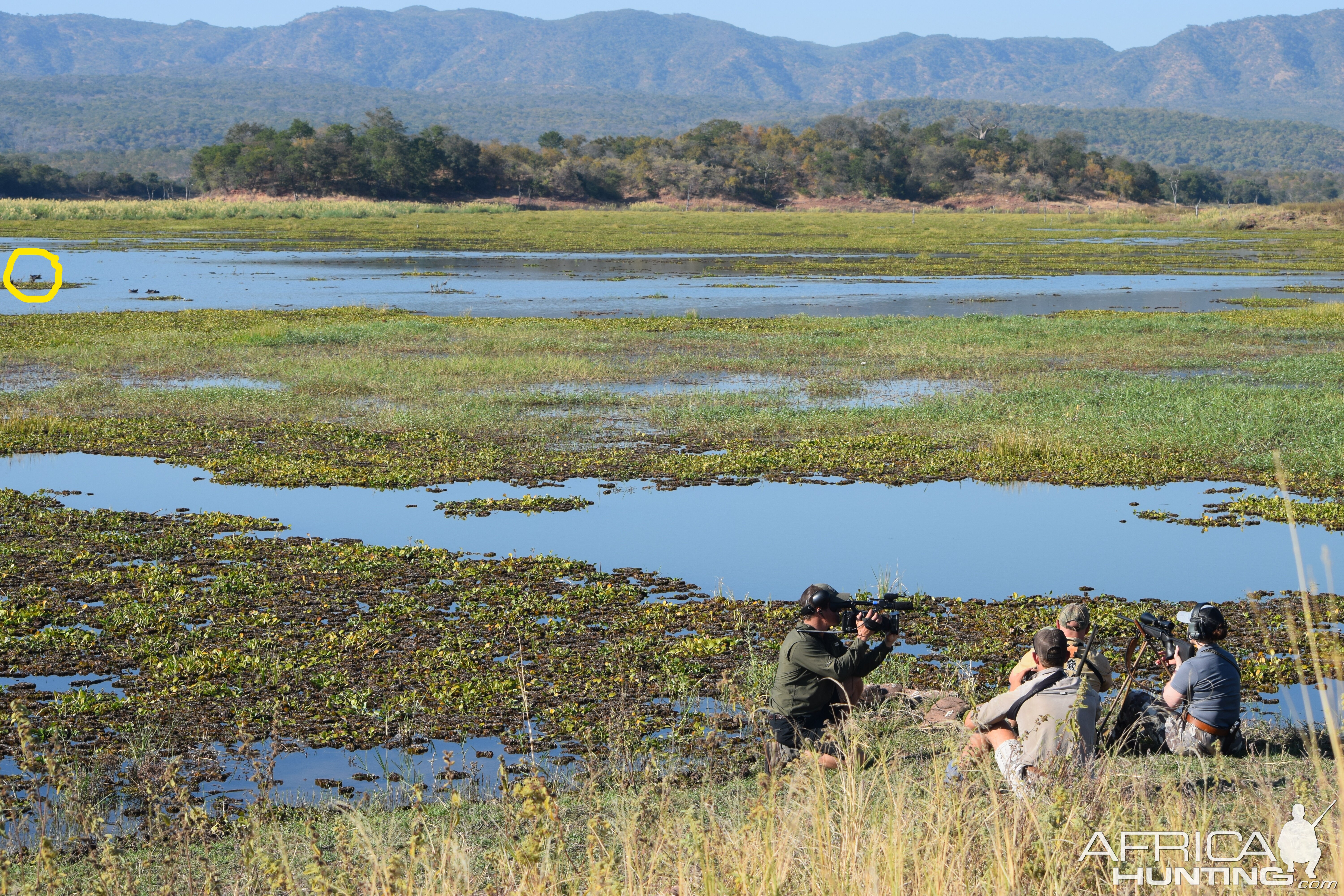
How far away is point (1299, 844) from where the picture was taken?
4.89 metres

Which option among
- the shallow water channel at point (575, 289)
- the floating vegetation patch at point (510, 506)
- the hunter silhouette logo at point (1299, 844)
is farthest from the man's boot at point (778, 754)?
the shallow water channel at point (575, 289)

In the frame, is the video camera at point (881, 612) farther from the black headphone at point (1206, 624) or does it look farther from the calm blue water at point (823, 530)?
the calm blue water at point (823, 530)

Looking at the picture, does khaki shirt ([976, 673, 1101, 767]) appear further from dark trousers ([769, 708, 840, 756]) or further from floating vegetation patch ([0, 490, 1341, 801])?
floating vegetation patch ([0, 490, 1341, 801])

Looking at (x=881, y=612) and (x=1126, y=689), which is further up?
(x=881, y=612)

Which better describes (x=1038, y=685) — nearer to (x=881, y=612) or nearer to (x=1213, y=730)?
(x=881, y=612)

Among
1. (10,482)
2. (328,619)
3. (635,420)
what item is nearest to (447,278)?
(635,420)

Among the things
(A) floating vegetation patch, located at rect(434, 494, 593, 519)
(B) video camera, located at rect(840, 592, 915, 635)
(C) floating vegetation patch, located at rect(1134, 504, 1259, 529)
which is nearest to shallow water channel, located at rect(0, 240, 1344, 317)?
(A) floating vegetation patch, located at rect(434, 494, 593, 519)

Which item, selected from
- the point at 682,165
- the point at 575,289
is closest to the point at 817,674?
the point at 575,289

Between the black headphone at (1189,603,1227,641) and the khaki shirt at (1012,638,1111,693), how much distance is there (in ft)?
1.83

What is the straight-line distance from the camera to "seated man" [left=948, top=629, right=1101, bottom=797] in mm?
6863

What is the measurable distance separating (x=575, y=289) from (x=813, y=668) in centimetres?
3842

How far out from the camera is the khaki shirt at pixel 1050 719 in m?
6.91

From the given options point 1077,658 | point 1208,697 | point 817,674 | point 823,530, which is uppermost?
point 1077,658

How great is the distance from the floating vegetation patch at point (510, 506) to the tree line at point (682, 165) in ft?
395
